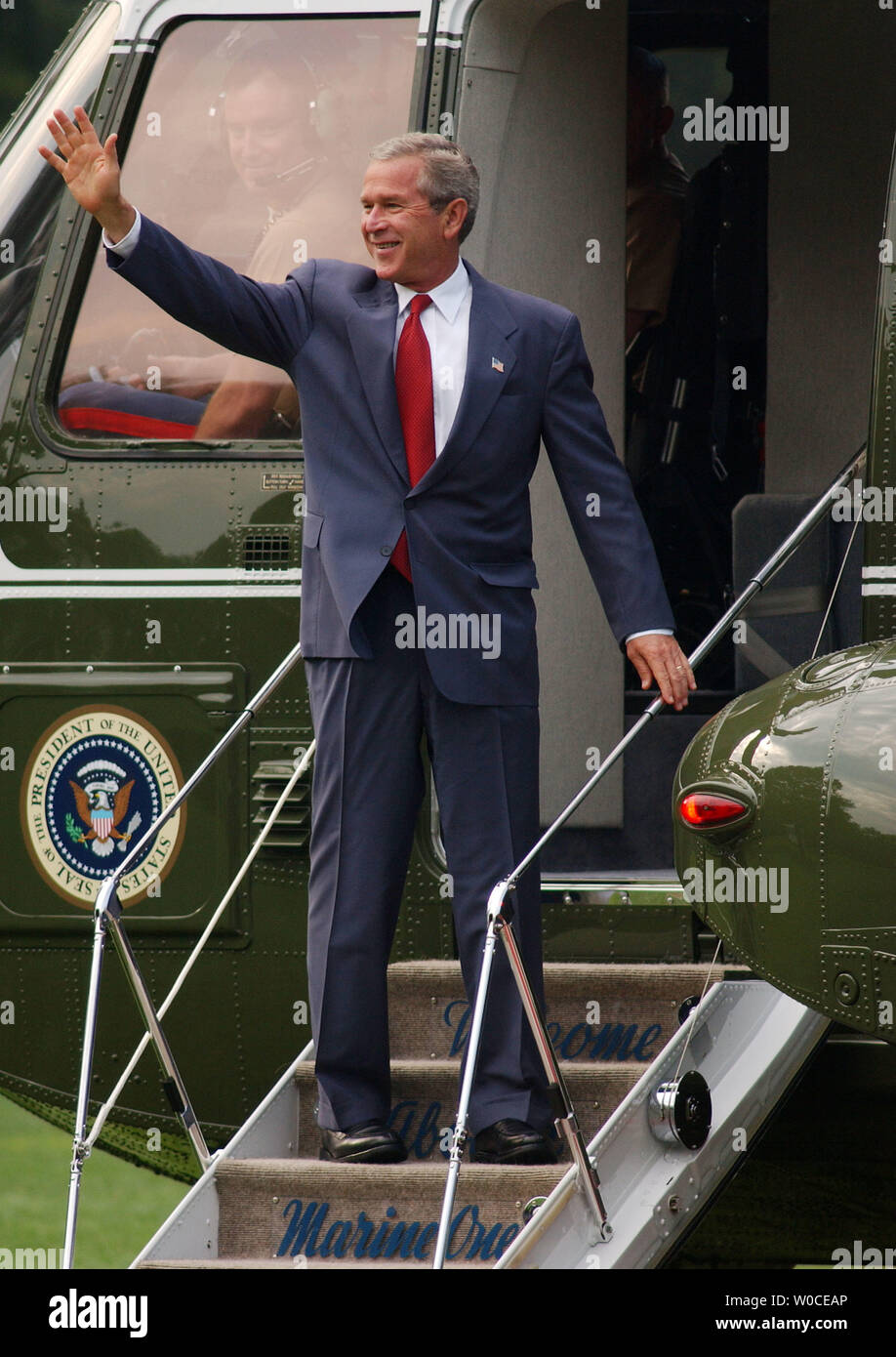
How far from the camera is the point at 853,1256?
14.5 ft

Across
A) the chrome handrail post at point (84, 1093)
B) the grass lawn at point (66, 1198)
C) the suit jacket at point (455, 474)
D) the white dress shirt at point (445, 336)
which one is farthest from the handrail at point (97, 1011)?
the grass lawn at point (66, 1198)

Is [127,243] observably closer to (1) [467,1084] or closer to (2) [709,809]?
(2) [709,809]

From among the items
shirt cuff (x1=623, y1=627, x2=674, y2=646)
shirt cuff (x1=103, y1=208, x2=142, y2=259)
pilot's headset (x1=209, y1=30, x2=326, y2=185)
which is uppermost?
pilot's headset (x1=209, y1=30, x2=326, y2=185)

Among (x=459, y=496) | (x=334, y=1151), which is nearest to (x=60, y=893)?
(x=334, y=1151)

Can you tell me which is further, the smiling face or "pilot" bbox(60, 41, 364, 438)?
"pilot" bbox(60, 41, 364, 438)

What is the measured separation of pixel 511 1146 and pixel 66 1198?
5323mm

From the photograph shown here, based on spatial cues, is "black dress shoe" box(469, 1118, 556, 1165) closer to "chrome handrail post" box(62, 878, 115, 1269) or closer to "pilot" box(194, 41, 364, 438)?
"chrome handrail post" box(62, 878, 115, 1269)

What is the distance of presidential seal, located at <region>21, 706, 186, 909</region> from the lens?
476 centimetres

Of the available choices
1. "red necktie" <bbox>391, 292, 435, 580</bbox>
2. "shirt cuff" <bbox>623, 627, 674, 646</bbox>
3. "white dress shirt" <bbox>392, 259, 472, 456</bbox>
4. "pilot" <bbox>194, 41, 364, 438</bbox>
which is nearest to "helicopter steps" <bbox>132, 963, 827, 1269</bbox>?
"shirt cuff" <bbox>623, 627, 674, 646</bbox>

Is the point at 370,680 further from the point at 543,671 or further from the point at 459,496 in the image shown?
the point at 543,671

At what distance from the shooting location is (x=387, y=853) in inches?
151

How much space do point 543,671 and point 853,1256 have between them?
1638 millimetres

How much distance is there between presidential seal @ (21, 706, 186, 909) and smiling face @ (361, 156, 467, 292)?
1.53 metres

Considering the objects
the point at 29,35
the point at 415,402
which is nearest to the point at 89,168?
the point at 415,402
